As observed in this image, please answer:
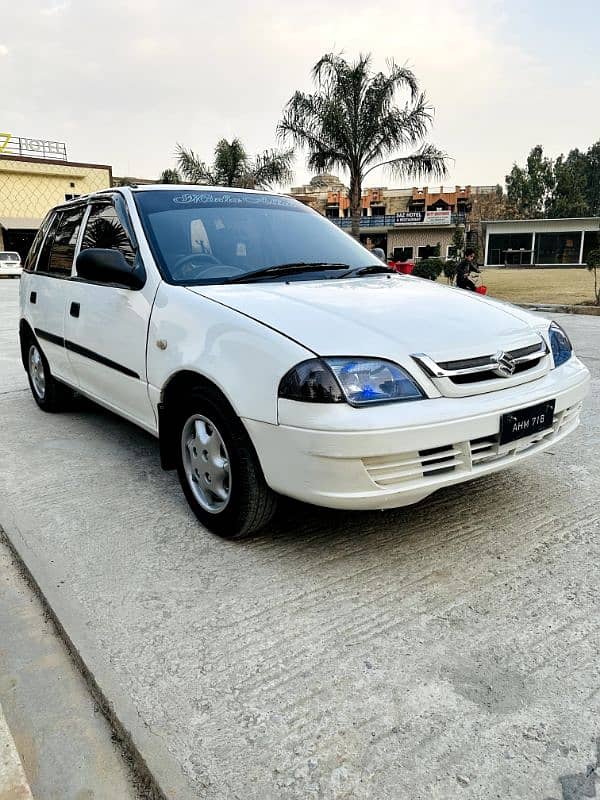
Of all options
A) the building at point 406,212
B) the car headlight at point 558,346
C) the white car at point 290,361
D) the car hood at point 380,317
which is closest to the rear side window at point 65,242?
the white car at point 290,361

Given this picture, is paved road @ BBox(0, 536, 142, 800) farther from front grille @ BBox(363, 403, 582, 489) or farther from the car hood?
the car hood

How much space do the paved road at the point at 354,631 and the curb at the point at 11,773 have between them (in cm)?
34

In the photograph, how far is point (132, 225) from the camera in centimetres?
335

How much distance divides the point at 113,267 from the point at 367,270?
137cm

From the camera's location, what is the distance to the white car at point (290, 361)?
A: 2301 mm

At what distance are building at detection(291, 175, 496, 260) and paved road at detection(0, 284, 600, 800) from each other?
173 ft

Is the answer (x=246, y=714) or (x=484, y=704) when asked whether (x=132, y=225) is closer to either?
(x=246, y=714)

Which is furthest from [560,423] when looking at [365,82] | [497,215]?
[497,215]

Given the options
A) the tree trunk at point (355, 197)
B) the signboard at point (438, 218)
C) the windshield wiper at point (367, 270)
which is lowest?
the windshield wiper at point (367, 270)

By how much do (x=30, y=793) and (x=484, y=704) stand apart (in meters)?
1.23

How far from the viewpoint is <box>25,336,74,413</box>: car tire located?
4805 mm

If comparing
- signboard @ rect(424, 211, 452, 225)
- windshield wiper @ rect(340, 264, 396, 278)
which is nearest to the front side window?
windshield wiper @ rect(340, 264, 396, 278)

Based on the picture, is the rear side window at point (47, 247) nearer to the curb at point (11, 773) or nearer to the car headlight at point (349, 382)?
the car headlight at point (349, 382)

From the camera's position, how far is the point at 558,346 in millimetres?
3029
